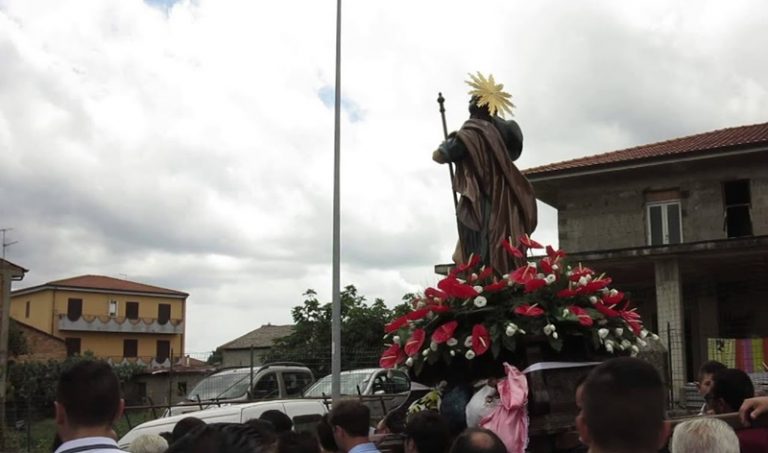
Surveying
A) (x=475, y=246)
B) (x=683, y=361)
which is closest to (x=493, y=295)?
(x=475, y=246)

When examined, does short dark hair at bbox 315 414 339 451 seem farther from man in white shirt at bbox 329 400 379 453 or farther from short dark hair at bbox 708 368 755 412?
short dark hair at bbox 708 368 755 412

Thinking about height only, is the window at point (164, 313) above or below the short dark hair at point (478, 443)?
above

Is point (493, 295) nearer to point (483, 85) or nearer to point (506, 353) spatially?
point (506, 353)

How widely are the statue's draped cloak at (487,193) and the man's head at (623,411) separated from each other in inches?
192

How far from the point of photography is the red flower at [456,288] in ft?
20.2

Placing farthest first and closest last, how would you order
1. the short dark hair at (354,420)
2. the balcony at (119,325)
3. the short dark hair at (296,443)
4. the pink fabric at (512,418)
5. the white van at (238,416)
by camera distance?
the balcony at (119,325), the white van at (238,416), the pink fabric at (512,418), the short dark hair at (354,420), the short dark hair at (296,443)

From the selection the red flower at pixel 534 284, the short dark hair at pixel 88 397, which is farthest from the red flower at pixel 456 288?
the short dark hair at pixel 88 397

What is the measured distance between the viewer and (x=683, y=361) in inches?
877

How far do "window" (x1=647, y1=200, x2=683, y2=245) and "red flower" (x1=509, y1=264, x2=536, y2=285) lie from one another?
68.2 ft

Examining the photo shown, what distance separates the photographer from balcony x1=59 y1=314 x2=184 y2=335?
6462cm

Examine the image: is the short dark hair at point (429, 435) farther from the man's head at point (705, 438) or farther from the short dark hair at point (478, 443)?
the man's head at point (705, 438)

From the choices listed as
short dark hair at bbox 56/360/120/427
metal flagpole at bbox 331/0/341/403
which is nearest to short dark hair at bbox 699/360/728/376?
short dark hair at bbox 56/360/120/427

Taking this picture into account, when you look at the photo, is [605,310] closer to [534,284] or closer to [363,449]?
[534,284]

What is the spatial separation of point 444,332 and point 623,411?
3.46 metres
